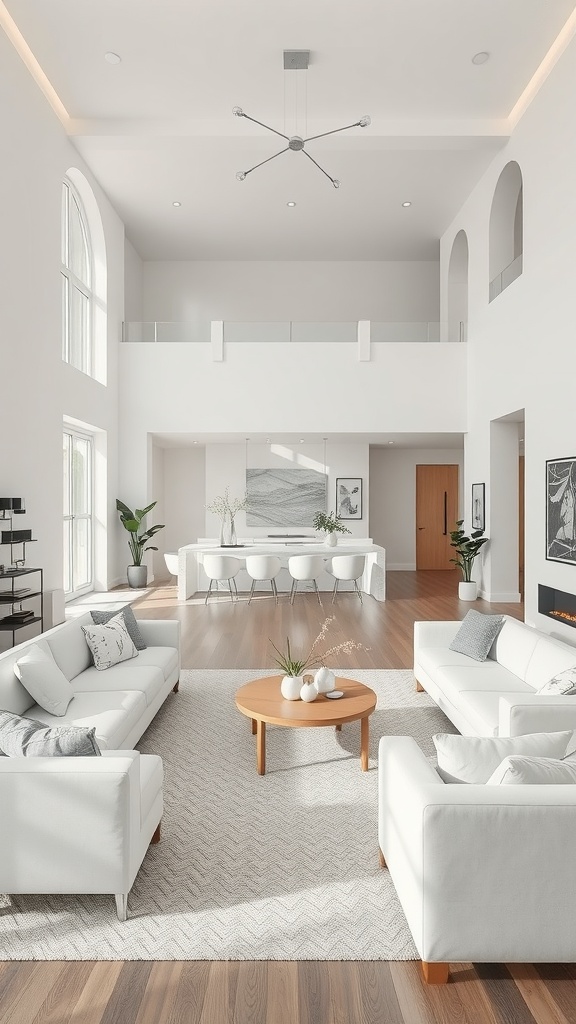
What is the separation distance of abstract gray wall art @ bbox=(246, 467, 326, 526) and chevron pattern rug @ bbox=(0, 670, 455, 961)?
8650 millimetres

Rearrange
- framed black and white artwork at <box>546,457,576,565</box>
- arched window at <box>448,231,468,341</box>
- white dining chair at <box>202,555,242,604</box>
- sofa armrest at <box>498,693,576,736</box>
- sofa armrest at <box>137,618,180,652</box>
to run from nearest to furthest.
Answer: sofa armrest at <box>498,693,576,736</box> < sofa armrest at <box>137,618,180,652</box> < framed black and white artwork at <box>546,457,576,565</box> < white dining chair at <box>202,555,242,604</box> < arched window at <box>448,231,468,341</box>

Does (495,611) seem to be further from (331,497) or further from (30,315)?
(30,315)

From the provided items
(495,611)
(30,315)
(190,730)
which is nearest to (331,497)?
(495,611)

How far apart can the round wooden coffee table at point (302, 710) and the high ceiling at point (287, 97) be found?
6239 millimetres

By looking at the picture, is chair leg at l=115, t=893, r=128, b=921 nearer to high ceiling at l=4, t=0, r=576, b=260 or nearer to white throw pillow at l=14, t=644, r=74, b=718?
white throw pillow at l=14, t=644, r=74, b=718

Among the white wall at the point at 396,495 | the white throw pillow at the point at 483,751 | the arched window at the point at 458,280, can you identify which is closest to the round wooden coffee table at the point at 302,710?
the white throw pillow at the point at 483,751

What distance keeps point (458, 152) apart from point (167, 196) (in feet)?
14.8

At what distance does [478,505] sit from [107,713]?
8012mm

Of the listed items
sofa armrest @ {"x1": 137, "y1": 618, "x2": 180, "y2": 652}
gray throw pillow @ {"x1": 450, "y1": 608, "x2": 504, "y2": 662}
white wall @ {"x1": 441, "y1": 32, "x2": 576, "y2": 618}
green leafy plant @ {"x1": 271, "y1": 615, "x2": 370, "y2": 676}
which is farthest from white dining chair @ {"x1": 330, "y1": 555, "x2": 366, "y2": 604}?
sofa armrest @ {"x1": 137, "y1": 618, "x2": 180, "y2": 652}

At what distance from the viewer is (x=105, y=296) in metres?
10.5

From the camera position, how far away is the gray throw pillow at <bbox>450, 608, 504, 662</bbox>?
15.9 ft

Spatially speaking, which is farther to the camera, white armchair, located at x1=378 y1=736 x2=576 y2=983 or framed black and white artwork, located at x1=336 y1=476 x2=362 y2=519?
framed black and white artwork, located at x1=336 y1=476 x2=362 y2=519

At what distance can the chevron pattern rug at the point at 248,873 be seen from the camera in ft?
7.95

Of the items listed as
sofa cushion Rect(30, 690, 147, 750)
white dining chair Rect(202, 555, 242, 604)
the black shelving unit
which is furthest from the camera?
white dining chair Rect(202, 555, 242, 604)
